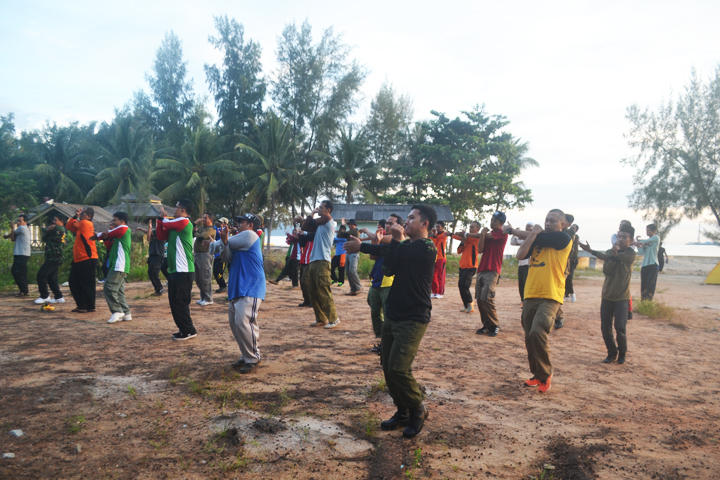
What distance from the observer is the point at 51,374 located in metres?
4.90

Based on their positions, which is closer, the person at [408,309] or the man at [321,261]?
the person at [408,309]

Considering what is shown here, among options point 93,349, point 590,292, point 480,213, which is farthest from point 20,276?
point 480,213

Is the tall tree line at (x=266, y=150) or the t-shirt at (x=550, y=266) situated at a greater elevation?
the tall tree line at (x=266, y=150)

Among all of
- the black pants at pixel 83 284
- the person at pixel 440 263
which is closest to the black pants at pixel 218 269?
the black pants at pixel 83 284

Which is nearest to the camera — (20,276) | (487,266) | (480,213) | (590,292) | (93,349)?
(93,349)

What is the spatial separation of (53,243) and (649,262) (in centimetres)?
1253

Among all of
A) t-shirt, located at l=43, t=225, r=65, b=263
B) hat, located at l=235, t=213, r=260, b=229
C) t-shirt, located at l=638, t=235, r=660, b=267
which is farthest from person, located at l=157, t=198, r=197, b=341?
t-shirt, located at l=638, t=235, r=660, b=267

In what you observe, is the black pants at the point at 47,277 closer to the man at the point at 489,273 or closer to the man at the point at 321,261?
the man at the point at 321,261

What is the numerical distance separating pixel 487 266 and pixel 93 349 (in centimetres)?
591

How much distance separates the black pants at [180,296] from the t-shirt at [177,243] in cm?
10

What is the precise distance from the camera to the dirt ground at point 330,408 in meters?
3.17

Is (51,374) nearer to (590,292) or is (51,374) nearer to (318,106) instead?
(590,292)

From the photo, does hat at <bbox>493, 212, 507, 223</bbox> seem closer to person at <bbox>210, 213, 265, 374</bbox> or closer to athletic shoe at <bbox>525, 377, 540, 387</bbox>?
athletic shoe at <bbox>525, 377, 540, 387</bbox>

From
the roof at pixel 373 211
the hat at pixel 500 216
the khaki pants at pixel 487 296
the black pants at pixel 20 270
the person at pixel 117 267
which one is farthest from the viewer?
the roof at pixel 373 211
